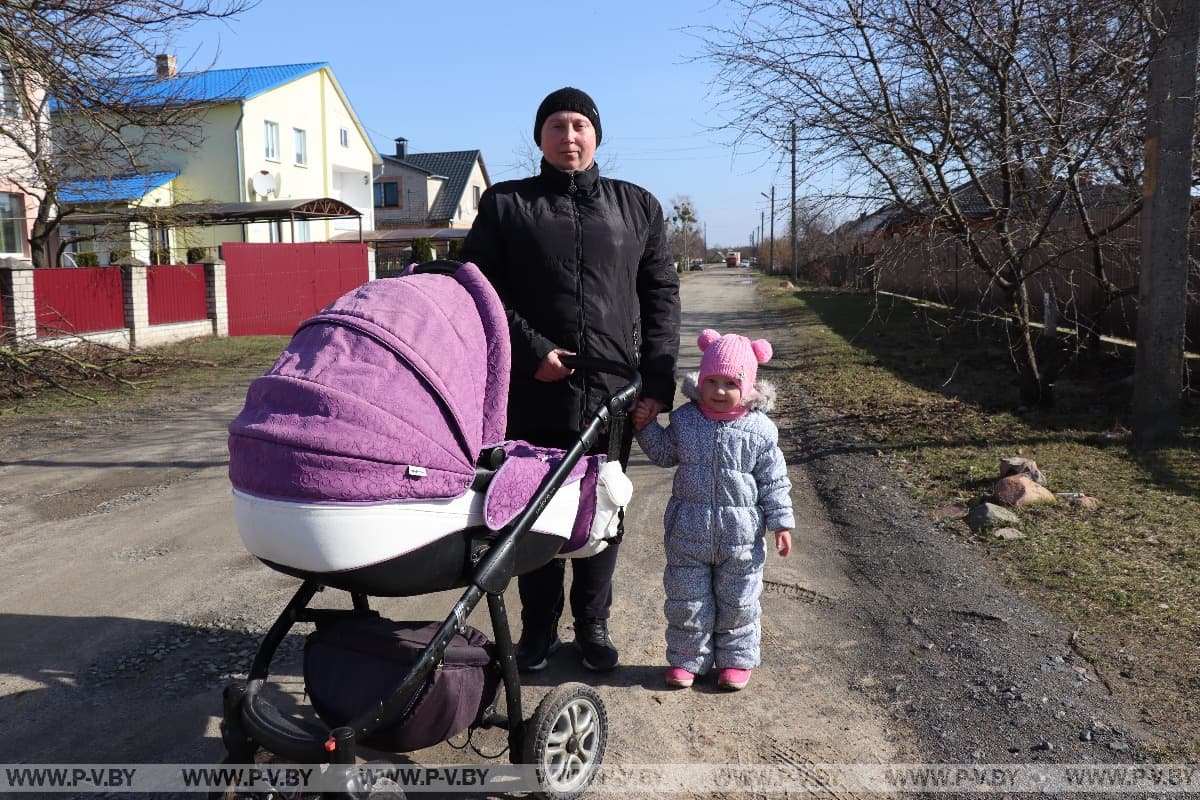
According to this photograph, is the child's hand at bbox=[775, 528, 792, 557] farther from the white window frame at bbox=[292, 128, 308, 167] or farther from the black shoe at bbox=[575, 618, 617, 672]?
the white window frame at bbox=[292, 128, 308, 167]

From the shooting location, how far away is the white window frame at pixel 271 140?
99.3 feet

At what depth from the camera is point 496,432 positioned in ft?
8.88

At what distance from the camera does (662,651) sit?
3.78 m

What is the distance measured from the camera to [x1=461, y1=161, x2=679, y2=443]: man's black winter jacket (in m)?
3.25

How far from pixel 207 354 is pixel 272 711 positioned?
15056 millimetres

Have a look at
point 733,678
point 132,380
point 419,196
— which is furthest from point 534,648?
point 419,196

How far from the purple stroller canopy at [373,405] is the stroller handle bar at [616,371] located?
1.66 ft

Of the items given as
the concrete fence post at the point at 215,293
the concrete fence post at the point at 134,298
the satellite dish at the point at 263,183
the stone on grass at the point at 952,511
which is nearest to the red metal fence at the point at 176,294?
the concrete fence post at the point at 215,293

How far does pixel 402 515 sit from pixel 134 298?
16.4 meters

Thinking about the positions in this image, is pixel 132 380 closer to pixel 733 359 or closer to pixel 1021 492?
pixel 1021 492

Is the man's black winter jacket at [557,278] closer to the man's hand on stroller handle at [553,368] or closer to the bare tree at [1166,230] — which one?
the man's hand on stroller handle at [553,368]

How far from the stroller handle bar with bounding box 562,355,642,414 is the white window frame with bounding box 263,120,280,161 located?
3016 centimetres

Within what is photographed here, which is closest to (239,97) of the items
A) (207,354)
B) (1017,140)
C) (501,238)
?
(207,354)

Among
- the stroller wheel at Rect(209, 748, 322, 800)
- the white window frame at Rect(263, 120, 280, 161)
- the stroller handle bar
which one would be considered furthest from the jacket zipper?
the white window frame at Rect(263, 120, 280, 161)
